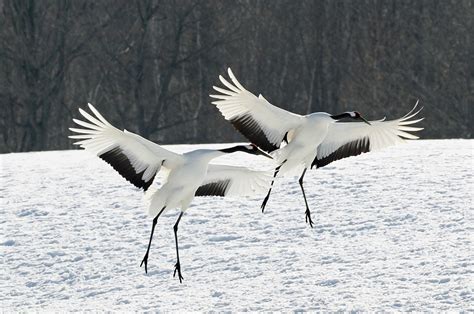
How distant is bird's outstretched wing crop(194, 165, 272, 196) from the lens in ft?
43.9

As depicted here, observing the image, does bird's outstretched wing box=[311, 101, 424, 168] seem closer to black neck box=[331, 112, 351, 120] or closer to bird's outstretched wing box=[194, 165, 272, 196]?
bird's outstretched wing box=[194, 165, 272, 196]

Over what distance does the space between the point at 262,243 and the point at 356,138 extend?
2.38 m

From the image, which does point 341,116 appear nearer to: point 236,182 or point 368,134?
point 236,182

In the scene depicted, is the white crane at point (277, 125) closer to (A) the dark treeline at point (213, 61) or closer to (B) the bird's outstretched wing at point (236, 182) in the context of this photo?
(B) the bird's outstretched wing at point (236, 182)

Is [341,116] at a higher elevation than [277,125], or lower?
higher

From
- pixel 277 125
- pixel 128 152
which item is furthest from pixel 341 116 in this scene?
pixel 128 152

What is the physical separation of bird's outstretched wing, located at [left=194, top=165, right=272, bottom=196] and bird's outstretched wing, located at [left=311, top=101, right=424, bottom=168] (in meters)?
0.59

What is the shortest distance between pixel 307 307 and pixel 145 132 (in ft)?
94.6

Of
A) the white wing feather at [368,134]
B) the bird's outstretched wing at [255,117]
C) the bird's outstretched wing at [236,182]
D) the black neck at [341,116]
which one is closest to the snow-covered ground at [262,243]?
the bird's outstretched wing at [236,182]

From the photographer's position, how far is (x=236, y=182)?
1341cm

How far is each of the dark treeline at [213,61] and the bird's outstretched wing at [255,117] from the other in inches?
955

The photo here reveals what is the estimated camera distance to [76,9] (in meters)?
43.8

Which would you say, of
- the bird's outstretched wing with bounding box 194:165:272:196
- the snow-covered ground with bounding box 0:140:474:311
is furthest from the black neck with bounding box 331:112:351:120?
the snow-covered ground with bounding box 0:140:474:311

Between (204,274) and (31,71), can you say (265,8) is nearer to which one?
(31,71)
